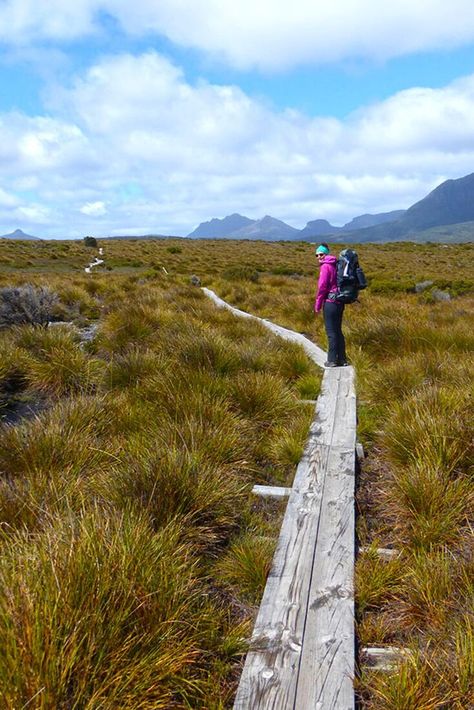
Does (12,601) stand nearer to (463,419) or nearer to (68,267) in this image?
(463,419)

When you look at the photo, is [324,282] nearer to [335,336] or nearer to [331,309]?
[331,309]

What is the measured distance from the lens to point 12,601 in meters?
1.91

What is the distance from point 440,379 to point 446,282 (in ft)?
65.8

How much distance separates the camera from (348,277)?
740 centimetres

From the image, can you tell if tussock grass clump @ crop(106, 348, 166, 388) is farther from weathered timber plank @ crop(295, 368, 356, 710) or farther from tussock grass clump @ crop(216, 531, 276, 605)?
tussock grass clump @ crop(216, 531, 276, 605)

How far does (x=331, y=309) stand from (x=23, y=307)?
7.04 meters

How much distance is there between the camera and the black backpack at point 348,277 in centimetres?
742

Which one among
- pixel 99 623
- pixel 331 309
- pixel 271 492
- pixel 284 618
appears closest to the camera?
pixel 99 623

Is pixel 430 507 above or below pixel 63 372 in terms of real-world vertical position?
below

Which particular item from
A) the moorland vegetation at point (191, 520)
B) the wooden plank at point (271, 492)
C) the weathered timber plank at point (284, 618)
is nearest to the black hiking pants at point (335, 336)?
the moorland vegetation at point (191, 520)

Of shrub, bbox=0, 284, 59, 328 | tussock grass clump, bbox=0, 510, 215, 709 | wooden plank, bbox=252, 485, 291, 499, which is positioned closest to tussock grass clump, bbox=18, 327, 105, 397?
wooden plank, bbox=252, 485, 291, 499

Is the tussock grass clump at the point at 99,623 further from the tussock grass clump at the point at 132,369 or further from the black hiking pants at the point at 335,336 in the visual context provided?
the black hiking pants at the point at 335,336

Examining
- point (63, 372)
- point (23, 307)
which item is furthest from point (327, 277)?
point (23, 307)

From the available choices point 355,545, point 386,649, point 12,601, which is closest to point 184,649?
point 12,601
